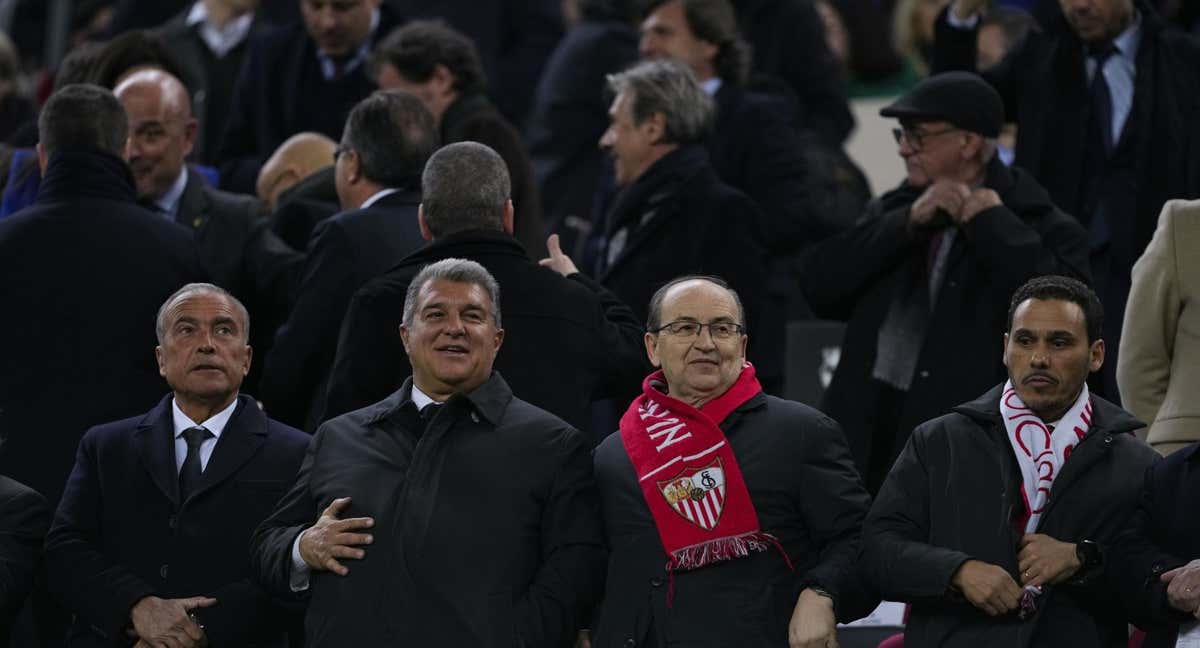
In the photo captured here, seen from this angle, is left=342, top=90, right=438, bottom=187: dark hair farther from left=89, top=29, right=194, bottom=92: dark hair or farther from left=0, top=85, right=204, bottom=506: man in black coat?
left=89, top=29, right=194, bottom=92: dark hair

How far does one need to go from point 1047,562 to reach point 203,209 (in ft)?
11.3

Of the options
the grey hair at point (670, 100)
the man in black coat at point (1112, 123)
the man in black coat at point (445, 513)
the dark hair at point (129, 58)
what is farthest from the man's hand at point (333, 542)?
the dark hair at point (129, 58)

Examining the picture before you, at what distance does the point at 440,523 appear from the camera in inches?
250

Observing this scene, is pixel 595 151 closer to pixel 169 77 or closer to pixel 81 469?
pixel 169 77

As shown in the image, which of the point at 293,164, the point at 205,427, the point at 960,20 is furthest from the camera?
the point at 960,20

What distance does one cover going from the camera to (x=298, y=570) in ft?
21.1

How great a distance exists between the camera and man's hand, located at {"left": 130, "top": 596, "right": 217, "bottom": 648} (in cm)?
661

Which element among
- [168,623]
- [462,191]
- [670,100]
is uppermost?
[670,100]

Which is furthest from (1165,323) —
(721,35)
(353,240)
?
(721,35)

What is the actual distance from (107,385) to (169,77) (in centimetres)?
Result: 170

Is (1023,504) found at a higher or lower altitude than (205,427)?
lower

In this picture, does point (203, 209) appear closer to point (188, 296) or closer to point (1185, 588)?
point (188, 296)

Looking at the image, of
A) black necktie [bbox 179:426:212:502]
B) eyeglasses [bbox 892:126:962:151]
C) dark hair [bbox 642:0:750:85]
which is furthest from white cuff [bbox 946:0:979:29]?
black necktie [bbox 179:426:212:502]

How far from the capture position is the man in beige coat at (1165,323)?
23.5 ft
